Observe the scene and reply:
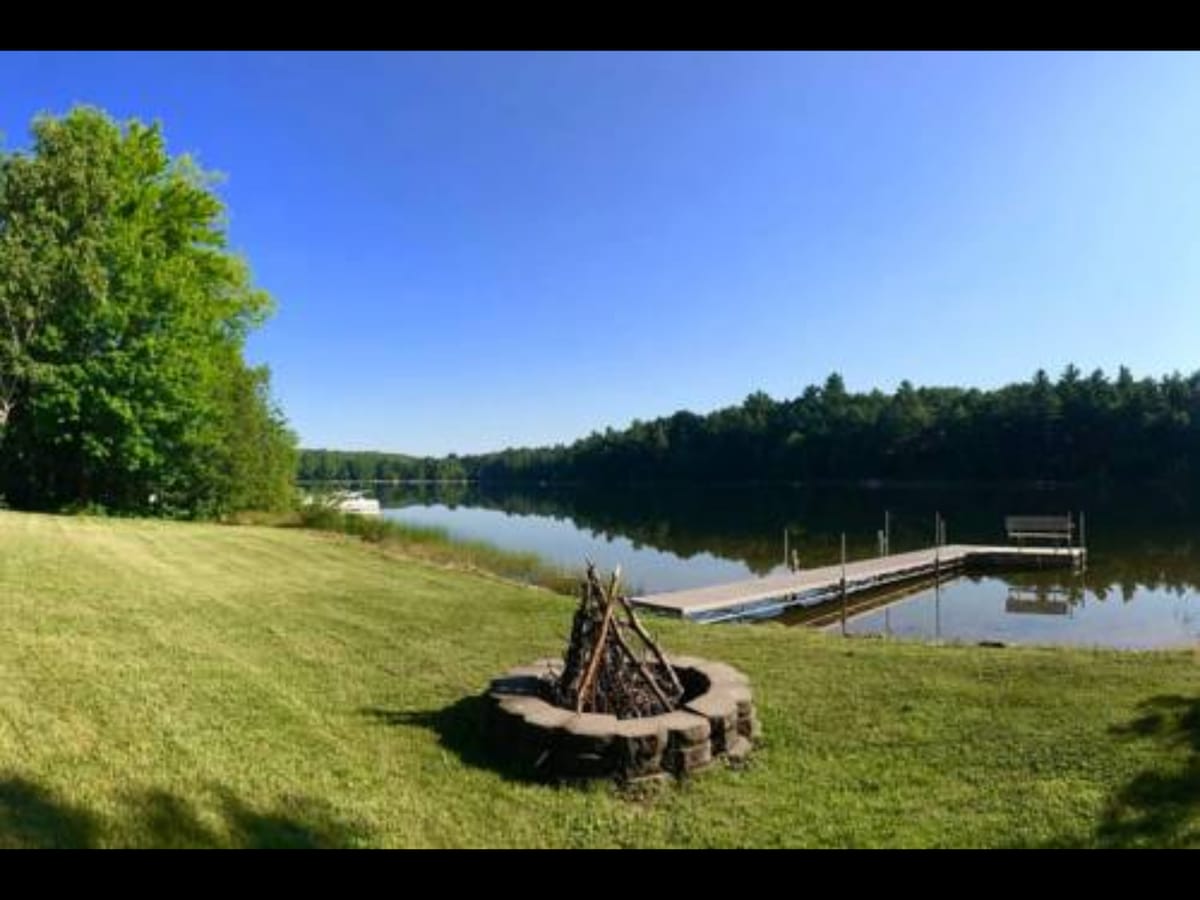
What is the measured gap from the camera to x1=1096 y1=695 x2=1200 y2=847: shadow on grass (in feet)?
17.9

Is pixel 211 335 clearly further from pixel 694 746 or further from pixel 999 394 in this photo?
pixel 999 394

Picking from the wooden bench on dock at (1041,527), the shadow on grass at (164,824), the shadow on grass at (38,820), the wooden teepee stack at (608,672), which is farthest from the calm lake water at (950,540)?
the shadow on grass at (38,820)

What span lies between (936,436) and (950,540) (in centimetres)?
5795

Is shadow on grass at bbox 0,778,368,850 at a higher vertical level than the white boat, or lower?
lower

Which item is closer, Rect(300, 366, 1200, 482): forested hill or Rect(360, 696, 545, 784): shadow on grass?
Rect(360, 696, 545, 784): shadow on grass

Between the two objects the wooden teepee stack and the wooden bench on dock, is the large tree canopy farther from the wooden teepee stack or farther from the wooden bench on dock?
the wooden bench on dock

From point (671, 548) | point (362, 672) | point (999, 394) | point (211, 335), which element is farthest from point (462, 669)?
point (999, 394)

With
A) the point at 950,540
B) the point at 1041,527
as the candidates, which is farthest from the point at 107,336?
the point at 950,540

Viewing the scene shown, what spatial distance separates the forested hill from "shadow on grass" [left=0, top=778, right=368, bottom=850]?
280 ft

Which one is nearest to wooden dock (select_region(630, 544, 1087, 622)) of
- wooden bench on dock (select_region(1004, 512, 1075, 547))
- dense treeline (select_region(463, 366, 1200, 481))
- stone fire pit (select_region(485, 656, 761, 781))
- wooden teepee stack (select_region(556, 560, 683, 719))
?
wooden bench on dock (select_region(1004, 512, 1075, 547))

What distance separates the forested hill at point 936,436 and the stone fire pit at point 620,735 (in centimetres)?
8236

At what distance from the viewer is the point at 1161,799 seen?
5988 mm

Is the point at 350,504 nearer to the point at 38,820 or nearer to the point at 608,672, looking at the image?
the point at 608,672

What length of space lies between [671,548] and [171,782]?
31.9 meters
